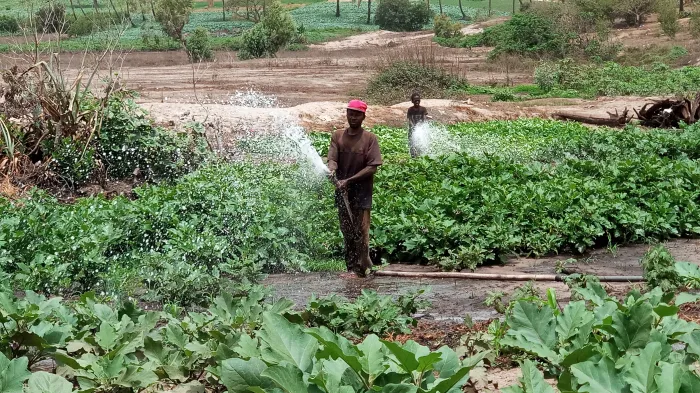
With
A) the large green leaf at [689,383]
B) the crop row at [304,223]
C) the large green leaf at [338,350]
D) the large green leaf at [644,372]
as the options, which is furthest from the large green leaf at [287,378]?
the crop row at [304,223]

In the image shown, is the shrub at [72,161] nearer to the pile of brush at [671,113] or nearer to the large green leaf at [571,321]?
the large green leaf at [571,321]

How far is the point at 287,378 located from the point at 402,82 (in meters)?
28.5

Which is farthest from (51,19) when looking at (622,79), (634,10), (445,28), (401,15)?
(401,15)

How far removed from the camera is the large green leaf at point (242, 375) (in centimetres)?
284

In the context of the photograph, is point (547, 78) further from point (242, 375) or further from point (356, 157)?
point (242, 375)

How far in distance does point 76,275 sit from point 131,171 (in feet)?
20.6

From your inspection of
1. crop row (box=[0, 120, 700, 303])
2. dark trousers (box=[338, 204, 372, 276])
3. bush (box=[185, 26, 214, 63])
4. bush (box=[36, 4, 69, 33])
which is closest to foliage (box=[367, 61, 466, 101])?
bush (box=[36, 4, 69, 33])

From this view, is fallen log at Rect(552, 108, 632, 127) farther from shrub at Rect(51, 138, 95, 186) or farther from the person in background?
shrub at Rect(51, 138, 95, 186)

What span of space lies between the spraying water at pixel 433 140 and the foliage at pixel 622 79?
41.6 feet

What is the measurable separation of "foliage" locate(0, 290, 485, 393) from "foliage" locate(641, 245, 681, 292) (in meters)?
3.47

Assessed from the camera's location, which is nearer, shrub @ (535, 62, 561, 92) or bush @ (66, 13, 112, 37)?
bush @ (66, 13, 112, 37)

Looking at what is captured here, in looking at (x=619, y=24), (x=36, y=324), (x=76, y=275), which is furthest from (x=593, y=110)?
(x=619, y=24)

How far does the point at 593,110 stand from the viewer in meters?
27.2

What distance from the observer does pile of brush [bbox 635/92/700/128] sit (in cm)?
2248
